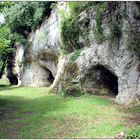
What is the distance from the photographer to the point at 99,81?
2530cm

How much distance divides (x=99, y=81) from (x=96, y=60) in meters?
2.25

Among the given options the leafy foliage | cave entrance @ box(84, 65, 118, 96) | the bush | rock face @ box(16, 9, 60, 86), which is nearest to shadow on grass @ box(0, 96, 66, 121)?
cave entrance @ box(84, 65, 118, 96)

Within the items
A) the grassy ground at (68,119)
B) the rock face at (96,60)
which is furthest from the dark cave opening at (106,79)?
the grassy ground at (68,119)

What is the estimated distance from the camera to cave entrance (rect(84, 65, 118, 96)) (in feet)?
81.5

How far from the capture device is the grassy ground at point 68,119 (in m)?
13.4

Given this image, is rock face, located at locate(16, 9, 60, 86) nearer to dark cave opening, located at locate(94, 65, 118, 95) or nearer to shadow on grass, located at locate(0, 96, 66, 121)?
dark cave opening, located at locate(94, 65, 118, 95)

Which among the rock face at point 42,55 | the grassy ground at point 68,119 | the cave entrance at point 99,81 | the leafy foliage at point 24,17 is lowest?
the grassy ground at point 68,119

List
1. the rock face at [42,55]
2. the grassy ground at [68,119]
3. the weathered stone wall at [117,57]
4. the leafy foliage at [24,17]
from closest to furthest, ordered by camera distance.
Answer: the grassy ground at [68,119] → the weathered stone wall at [117,57] → the rock face at [42,55] → the leafy foliage at [24,17]

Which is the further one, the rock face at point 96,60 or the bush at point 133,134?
the rock face at point 96,60

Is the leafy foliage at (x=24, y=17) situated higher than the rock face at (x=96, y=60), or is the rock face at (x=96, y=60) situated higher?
the leafy foliage at (x=24, y=17)

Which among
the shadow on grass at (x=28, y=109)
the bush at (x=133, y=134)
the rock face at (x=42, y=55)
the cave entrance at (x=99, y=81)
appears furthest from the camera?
the rock face at (x=42, y=55)

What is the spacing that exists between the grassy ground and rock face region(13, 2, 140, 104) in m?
2.04

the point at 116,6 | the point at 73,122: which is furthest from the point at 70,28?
the point at 73,122

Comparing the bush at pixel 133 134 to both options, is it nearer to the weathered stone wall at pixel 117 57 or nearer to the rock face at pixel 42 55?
the weathered stone wall at pixel 117 57
